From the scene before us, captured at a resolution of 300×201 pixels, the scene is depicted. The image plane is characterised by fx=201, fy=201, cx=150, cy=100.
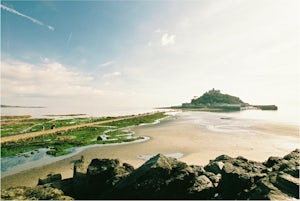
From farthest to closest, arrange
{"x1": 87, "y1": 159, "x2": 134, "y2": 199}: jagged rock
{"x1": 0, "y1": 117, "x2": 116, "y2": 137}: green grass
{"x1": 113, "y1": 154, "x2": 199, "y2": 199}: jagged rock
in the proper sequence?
1. {"x1": 0, "y1": 117, "x2": 116, "y2": 137}: green grass
2. {"x1": 87, "y1": 159, "x2": 134, "y2": 199}: jagged rock
3. {"x1": 113, "y1": 154, "x2": 199, "y2": 199}: jagged rock

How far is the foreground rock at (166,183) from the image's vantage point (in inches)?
404

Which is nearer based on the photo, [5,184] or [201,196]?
[201,196]

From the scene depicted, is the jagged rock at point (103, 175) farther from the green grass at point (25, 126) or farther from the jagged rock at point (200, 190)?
the green grass at point (25, 126)

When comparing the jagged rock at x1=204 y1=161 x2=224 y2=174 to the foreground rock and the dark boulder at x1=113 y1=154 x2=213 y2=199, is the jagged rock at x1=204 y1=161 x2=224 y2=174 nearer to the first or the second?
the foreground rock

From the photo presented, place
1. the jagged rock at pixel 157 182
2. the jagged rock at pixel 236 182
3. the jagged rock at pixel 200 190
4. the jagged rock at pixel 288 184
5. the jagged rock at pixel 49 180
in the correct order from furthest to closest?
the jagged rock at pixel 49 180 < the jagged rock at pixel 236 182 < the jagged rock at pixel 200 190 < the jagged rock at pixel 157 182 < the jagged rock at pixel 288 184

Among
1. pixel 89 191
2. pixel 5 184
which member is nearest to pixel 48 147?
pixel 5 184

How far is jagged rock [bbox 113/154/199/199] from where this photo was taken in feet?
35.3

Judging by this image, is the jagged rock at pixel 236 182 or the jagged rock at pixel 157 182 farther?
the jagged rock at pixel 236 182

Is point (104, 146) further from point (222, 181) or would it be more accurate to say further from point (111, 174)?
point (222, 181)

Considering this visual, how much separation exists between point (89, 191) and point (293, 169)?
12235mm

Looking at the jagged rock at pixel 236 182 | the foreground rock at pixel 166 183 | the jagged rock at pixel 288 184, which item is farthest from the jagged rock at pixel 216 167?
the jagged rock at pixel 288 184

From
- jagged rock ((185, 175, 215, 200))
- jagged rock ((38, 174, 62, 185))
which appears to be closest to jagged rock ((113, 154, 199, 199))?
jagged rock ((185, 175, 215, 200))

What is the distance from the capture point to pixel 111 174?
43.8ft

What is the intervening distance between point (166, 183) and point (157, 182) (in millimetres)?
522
